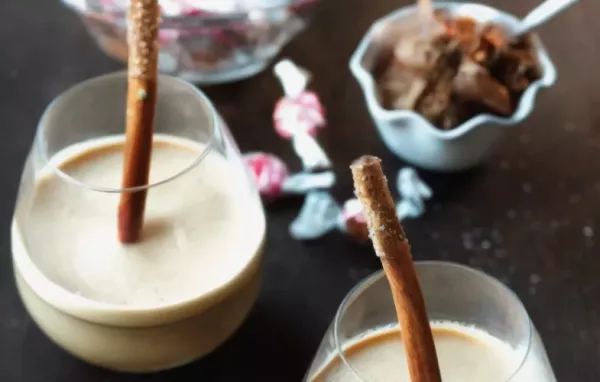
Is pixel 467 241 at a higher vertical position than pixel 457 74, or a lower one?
lower

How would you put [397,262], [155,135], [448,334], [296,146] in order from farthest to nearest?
[296,146] < [155,135] < [448,334] < [397,262]

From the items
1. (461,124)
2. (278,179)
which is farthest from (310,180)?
(461,124)

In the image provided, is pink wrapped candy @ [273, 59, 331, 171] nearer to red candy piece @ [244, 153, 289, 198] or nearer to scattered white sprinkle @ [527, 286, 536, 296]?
red candy piece @ [244, 153, 289, 198]

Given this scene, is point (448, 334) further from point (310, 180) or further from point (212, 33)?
point (212, 33)

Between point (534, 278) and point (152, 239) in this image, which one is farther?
point (534, 278)

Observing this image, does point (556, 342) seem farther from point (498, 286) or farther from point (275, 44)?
point (275, 44)

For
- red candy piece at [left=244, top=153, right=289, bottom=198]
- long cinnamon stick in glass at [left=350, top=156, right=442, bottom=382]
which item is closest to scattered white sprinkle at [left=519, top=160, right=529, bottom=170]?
red candy piece at [left=244, top=153, right=289, bottom=198]
